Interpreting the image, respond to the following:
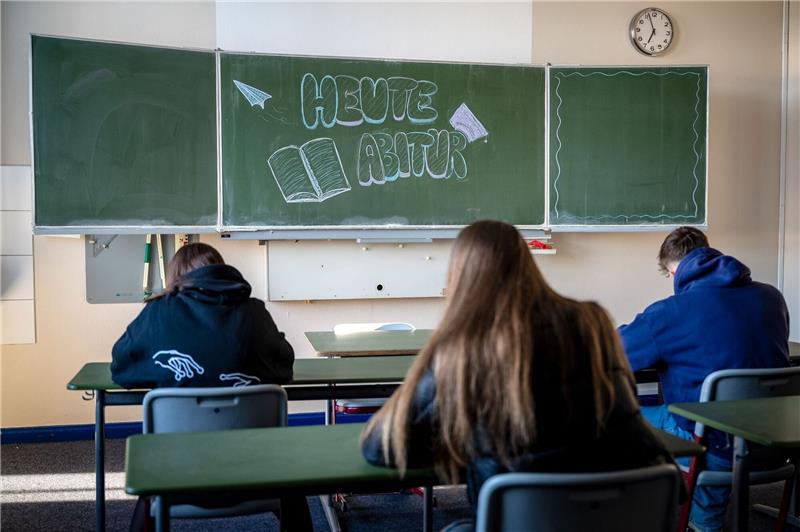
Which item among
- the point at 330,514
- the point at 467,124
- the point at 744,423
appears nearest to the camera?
the point at 744,423

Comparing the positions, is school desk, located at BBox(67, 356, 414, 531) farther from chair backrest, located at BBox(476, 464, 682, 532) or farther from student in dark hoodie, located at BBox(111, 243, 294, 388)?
chair backrest, located at BBox(476, 464, 682, 532)

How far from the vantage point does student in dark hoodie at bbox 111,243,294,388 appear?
2.30m

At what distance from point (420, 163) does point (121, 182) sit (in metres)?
1.78

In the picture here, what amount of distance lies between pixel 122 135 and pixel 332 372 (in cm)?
210

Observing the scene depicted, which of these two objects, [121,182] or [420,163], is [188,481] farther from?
[420,163]

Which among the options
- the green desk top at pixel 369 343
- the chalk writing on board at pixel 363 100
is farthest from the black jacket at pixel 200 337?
the chalk writing on board at pixel 363 100

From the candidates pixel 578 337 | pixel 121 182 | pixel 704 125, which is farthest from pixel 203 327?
pixel 704 125

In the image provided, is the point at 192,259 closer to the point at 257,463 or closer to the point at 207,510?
the point at 207,510

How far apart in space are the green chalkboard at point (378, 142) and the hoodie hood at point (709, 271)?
219cm

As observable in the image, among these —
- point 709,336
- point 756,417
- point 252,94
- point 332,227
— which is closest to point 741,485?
point 756,417

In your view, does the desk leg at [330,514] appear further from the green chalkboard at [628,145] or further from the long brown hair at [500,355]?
the green chalkboard at [628,145]

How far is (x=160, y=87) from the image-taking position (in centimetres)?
425

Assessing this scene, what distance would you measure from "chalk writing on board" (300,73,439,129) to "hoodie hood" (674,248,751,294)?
2.37m

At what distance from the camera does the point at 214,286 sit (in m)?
2.34
